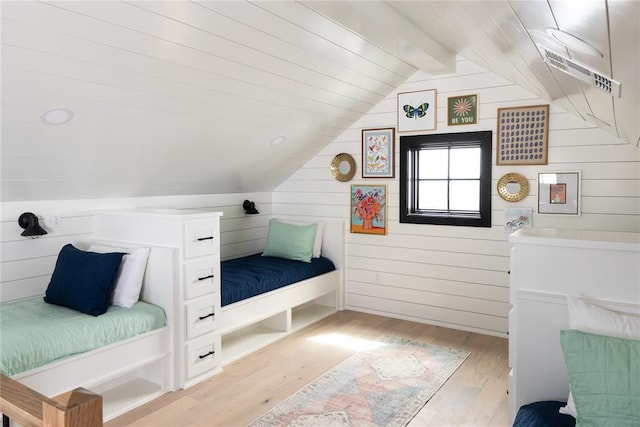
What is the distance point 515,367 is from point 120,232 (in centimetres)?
258

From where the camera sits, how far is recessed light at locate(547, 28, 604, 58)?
841 mm

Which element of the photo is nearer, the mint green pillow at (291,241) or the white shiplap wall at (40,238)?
the white shiplap wall at (40,238)

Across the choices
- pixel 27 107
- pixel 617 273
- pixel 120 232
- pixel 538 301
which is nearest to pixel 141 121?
pixel 27 107

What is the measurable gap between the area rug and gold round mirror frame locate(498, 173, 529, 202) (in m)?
1.26

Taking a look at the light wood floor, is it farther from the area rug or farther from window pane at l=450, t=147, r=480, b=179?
window pane at l=450, t=147, r=480, b=179

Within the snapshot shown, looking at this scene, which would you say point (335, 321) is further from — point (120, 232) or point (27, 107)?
point (27, 107)

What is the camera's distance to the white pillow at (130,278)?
118 inches

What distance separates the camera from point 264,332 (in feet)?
13.6

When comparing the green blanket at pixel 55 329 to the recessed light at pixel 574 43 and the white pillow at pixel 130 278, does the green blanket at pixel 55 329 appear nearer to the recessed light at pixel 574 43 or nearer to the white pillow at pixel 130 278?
the white pillow at pixel 130 278

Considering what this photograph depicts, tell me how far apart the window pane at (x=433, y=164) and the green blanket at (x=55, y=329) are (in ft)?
8.39

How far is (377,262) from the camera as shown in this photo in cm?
463

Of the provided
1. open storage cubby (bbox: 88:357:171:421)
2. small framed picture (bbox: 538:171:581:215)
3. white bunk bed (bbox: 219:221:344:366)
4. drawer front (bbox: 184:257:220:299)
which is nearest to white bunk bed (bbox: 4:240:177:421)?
open storage cubby (bbox: 88:357:171:421)

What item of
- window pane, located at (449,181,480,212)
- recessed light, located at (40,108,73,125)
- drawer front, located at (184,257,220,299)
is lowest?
drawer front, located at (184,257,220,299)

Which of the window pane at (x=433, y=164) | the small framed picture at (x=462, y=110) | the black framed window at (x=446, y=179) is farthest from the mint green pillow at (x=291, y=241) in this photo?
the small framed picture at (x=462, y=110)
